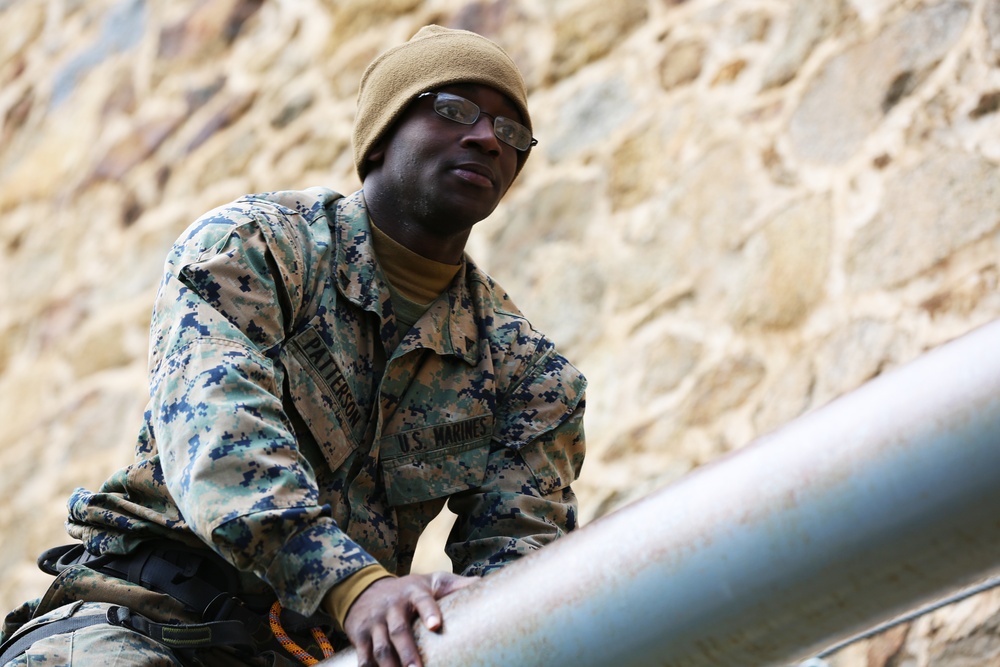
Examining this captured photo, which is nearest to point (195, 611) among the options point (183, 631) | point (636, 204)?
point (183, 631)

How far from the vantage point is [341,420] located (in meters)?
1.79

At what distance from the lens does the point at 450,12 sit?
4.71m

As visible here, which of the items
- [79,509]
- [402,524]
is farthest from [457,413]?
[79,509]

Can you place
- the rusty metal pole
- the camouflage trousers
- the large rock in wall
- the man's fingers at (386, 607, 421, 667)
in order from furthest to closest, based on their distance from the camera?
the large rock in wall → the camouflage trousers → the man's fingers at (386, 607, 421, 667) → the rusty metal pole

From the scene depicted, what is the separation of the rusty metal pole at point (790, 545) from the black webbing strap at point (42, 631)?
60 cm

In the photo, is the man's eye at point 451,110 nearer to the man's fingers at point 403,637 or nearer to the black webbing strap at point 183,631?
the black webbing strap at point 183,631

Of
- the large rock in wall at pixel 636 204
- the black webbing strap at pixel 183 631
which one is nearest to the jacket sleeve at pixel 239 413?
the black webbing strap at pixel 183 631

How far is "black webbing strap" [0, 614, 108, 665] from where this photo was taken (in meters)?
1.57

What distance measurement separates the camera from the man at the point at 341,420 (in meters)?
1.37

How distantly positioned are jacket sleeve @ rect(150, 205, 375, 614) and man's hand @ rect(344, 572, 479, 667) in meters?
0.05

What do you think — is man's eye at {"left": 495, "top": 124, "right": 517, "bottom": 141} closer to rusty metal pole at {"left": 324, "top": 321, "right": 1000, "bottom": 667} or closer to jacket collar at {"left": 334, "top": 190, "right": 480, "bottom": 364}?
jacket collar at {"left": 334, "top": 190, "right": 480, "bottom": 364}

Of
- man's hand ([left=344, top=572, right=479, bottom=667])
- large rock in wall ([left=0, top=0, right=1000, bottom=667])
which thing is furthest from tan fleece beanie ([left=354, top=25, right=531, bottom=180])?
large rock in wall ([left=0, top=0, right=1000, bottom=667])

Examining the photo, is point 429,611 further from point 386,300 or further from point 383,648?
point 386,300

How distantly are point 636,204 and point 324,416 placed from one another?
2.26m
